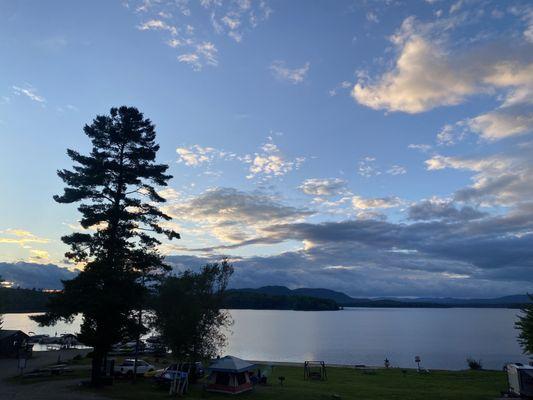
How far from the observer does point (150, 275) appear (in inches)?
1468

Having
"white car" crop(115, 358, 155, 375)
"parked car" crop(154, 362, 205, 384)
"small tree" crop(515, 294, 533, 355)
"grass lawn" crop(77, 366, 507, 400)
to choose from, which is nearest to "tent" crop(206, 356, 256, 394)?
"grass lawn" crop(77, 366, 507, 400)

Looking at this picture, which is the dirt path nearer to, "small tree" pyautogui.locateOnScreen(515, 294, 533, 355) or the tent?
the tent

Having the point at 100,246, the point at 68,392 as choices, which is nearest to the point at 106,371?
the point at 68,392

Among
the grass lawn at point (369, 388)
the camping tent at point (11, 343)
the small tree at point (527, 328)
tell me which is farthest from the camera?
the camping tent at point (11, 343)

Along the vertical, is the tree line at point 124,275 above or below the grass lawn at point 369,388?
above

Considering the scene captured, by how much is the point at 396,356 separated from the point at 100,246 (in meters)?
77.0

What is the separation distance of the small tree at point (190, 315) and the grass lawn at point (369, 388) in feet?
10.8

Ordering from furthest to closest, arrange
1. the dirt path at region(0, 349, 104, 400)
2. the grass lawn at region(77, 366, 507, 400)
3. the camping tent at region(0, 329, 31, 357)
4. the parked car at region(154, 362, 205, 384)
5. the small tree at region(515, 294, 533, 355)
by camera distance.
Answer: the camping tent at region(0, 329, 31, 357) → the small tree at region(515, 294, 533, 355) → the parked car at region(154, 362, 205, 384) → the grass lawn at region(77, 366, 507, 400) → the dirt path at region(0, 349, 104, 400)

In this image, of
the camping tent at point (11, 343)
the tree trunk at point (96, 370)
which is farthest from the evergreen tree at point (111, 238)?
the camping tent at point (11, 343)

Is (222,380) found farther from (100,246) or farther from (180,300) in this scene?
(100,246)

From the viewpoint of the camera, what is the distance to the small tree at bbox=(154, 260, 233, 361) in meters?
36.6

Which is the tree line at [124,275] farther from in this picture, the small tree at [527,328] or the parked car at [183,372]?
the small tree at [527,328]

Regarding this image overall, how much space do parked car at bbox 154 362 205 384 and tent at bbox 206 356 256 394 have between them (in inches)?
91.9

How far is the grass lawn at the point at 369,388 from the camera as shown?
31969 mm
